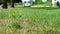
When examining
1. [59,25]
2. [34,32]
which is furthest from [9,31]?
[59,25]

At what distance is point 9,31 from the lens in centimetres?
785

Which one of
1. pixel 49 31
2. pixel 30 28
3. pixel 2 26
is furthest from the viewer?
pixel 2 26

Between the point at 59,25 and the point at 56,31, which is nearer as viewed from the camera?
the point at 56,31

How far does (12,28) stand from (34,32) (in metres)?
0.89

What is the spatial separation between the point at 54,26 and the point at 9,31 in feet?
5.15

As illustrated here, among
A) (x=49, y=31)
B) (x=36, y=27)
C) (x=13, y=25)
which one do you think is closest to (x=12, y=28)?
(x=13, y=25)

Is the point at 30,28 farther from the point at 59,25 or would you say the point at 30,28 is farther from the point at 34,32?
the point at 59,25

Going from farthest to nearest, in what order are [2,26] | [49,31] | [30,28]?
[2,26], [30,28], [49,31]

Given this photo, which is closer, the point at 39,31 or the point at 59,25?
the point at 39,31

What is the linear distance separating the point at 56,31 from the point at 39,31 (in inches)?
20.8

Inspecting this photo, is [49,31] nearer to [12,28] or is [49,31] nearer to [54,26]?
[54,26]

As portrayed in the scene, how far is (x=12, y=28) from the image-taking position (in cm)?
825

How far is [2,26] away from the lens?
8703 millimetres

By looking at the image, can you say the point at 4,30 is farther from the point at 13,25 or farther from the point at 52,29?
the point at 52,29
